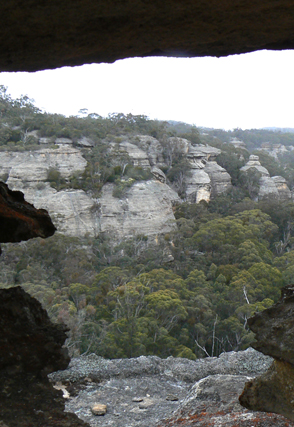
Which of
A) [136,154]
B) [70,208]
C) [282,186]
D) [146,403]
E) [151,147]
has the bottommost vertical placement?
[146,403]

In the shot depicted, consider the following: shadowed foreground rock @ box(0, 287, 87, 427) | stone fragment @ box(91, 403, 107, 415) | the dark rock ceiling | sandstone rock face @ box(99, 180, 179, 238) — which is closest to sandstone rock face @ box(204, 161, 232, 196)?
sandstone rock face @ box(99, 180, 179, 238)

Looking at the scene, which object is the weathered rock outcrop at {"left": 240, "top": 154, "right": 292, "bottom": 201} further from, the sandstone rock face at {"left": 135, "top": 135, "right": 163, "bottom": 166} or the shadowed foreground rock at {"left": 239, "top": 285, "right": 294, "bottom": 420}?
the shadowed foreground rock at {"left": 239, "top": 285, "right": 294, "bottom": 420}

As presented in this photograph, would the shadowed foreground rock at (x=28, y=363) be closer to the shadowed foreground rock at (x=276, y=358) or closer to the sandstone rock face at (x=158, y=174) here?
the shadowed foreground rock at (x=276, y=358)

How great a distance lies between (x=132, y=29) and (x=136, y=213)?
23.5m

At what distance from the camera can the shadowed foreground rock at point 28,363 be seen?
254cm

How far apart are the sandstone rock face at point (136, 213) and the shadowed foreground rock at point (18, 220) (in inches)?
843

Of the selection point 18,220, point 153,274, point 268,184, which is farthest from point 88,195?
point 18,220

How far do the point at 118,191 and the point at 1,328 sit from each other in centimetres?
2378

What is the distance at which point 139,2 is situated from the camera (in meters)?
1.92

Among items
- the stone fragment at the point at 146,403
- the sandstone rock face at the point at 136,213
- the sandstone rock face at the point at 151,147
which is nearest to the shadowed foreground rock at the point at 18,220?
the stone fragment at the point at 146,403

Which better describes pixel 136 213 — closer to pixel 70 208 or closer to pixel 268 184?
pixel 70 208

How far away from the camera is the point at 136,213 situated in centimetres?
2561

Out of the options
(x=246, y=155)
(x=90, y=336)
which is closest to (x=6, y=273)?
(x=90, y=336)

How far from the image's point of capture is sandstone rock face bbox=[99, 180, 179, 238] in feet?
81.5
